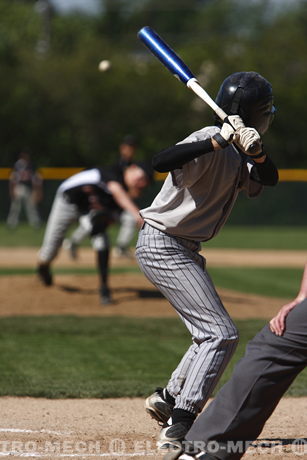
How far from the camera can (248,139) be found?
14.1ft

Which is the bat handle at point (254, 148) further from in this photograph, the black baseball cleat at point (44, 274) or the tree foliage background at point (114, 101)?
the tree foliage background at point (114, 101)

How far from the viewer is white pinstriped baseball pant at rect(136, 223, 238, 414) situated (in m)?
4.50

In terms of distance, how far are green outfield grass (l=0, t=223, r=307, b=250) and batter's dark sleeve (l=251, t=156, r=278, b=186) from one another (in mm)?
14701

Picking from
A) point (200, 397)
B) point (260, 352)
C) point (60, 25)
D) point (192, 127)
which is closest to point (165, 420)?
point (200, 397)

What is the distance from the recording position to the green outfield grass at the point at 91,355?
6.34 metres

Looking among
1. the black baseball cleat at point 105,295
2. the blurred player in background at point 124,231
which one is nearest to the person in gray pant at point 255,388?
the black baseball cleat at point 105,295

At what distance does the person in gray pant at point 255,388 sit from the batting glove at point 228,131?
88 cm

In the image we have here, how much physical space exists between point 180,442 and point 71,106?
87.5 ft

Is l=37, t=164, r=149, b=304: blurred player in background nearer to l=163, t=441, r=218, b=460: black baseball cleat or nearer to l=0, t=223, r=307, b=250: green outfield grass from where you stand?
l=163, t=441, r=218, b=460: black baseball cleat

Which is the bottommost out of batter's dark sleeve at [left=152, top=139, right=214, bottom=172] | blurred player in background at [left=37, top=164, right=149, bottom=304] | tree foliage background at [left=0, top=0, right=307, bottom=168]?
blurred player in background at [left=37, top=164, right=149, bottom=304]

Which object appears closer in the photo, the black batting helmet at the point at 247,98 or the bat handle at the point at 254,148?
the bat handle at the point at 254,148

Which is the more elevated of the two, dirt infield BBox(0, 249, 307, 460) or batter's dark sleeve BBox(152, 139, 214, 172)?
batter's dark sleeve BBox(152, 139, 214, 172)

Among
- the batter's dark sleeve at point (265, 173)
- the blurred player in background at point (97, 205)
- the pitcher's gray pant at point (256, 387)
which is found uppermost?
the batter's dark sleeve at point (265, 173)

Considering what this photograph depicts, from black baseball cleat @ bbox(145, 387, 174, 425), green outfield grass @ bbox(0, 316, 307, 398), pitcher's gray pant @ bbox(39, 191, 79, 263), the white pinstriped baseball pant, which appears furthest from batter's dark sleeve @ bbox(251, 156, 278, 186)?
pitcher's gray pant @ bbox(39, 191, 79, 263)
